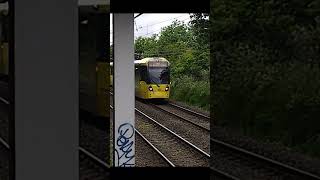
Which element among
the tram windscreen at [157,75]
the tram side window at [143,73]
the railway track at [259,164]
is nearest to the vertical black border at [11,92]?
the railway track at [259,164]

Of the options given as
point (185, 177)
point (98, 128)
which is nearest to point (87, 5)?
point (185, 177)

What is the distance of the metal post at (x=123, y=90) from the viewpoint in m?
7.77

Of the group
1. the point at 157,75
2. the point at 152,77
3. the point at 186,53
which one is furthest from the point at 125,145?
the point at 186,53

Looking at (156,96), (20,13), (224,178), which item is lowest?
(224,178)

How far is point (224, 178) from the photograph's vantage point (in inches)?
352

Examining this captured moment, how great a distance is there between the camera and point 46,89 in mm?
2373

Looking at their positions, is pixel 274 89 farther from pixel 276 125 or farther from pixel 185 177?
pixel 185 177

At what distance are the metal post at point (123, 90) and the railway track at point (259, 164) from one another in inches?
70.4

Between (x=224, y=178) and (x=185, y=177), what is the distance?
33.5 inches

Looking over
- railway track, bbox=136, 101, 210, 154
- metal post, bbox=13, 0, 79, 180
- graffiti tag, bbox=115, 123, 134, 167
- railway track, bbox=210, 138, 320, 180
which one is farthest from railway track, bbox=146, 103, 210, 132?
metal post, bbox=13, 0, 79, 180

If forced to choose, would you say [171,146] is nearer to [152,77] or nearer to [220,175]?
[220,175]

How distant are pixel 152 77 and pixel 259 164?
524 centimetres

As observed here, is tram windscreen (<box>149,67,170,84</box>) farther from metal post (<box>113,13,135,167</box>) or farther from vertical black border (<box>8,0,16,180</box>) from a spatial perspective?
vertical black border (<box>8,0,16,180</box>)

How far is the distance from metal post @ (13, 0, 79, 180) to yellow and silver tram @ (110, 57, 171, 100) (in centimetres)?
1194
